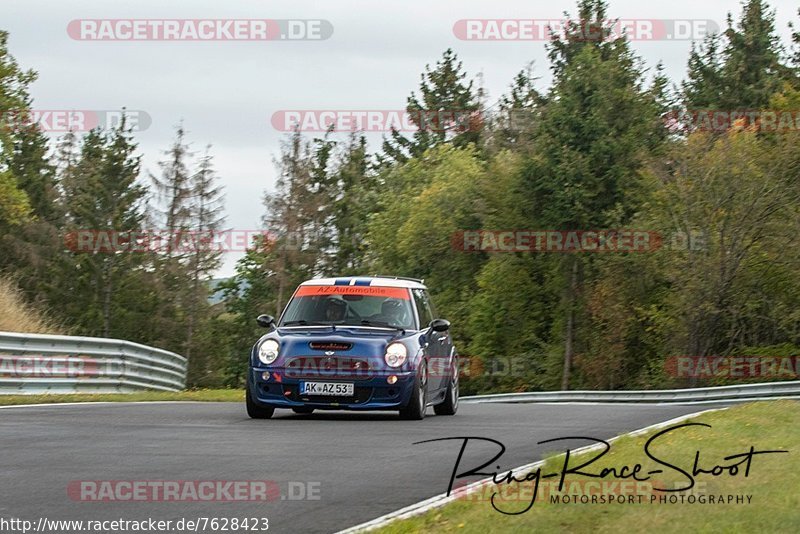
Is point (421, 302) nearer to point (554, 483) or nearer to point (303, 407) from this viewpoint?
point (303, 407)

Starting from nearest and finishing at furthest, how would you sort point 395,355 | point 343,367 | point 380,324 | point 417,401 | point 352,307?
point 343,367 < point 395,355 < point 417,401 < point 380,324 < point 352,307

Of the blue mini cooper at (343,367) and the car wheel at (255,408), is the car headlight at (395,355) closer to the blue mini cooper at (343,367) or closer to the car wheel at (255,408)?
the blue mini cooper at (343,367)

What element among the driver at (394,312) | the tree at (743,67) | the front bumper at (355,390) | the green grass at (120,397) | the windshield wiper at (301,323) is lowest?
the green grass at (120,397)

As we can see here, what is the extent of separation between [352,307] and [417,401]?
163 centimetres

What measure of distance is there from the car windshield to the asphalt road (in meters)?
1.14

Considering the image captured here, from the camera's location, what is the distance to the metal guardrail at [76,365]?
20266mm

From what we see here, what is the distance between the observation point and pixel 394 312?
53.7ft

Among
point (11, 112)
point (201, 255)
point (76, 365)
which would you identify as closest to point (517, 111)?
point (201, 255)

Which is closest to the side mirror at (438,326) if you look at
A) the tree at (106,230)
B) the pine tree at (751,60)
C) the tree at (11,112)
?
the tree at (11,112)

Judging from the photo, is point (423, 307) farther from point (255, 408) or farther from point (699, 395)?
point (699, 395)

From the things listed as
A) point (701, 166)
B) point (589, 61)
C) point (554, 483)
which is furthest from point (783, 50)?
point (554, 483)

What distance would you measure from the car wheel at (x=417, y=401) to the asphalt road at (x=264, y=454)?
5.7 inches

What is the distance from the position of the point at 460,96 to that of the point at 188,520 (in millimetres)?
93758

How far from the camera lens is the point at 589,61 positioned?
65.4 m
